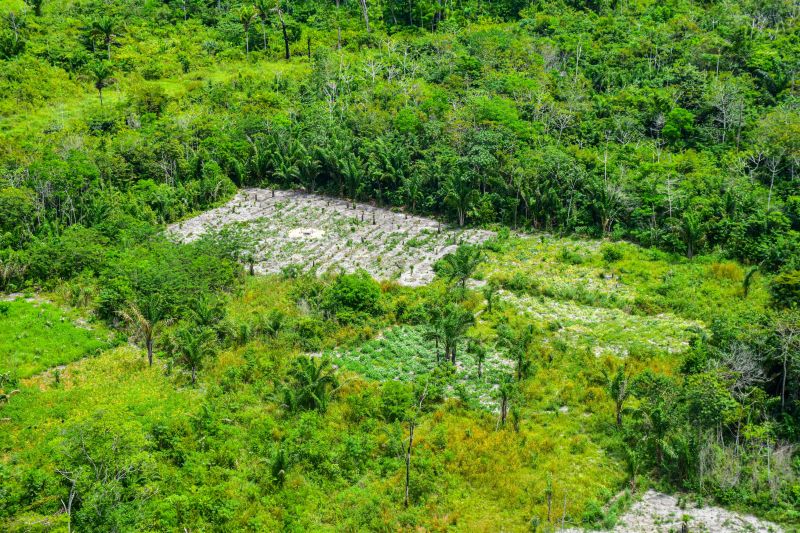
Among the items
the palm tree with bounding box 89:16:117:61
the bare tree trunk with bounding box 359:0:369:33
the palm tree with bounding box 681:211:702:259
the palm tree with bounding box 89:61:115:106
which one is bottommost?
the palm tree with bounding box 681:211:702:259

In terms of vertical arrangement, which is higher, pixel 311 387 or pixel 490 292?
pixel 490 292

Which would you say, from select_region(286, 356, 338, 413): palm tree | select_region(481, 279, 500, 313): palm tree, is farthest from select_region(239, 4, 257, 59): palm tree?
select_region(286, 356, 338, 413): palm tree

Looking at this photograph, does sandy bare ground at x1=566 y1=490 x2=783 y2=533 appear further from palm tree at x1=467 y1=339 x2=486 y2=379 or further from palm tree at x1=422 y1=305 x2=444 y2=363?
palm tree at x1=422 y1=305 x2=444 y2=363

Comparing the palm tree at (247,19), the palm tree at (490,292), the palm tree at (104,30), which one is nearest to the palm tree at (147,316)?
the palm tree at (490,292)

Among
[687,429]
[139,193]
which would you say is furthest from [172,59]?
[687,429]

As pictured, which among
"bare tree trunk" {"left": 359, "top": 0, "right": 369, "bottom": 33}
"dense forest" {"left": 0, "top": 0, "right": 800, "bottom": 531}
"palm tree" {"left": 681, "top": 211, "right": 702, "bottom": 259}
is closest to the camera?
"dense forest" {"left": 0, "top": 0, "right": 800, "bottom": 531}

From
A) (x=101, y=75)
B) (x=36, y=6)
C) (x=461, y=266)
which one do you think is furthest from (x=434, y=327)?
(x=36, y=6)

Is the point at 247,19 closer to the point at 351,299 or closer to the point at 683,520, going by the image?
the point at 351,299

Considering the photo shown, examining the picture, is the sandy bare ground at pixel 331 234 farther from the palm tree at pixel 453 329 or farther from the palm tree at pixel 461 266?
the palm tree at pixel 453 329
